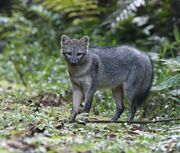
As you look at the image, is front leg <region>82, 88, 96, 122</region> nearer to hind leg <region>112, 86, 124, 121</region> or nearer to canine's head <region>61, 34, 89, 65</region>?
canine's head <region>61, 34, 89, 65</region>

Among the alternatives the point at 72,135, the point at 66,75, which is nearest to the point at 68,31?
the point at 66,75

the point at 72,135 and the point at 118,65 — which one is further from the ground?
the point at 118,65

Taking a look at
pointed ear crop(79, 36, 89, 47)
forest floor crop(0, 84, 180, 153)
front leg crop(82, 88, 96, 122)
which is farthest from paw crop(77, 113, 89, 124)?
pointed ear crop(79, 36, 89, 47)

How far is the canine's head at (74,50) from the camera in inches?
320

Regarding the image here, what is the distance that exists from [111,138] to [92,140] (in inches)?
23.2

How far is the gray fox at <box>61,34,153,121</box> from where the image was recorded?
8.21 metres

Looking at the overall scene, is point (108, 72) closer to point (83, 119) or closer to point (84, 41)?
point (84, 41)

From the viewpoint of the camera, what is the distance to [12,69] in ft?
45.5

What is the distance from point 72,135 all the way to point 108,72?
102 inches

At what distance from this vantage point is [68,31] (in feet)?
49.3

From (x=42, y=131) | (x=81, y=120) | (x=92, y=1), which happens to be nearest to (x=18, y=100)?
(x=81, y=120)

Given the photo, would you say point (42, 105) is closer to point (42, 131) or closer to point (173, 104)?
point (173, 104)

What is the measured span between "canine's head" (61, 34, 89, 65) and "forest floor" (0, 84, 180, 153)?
0.90 meters

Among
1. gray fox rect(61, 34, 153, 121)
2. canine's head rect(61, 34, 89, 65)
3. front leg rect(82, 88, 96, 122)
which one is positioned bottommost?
front leg rect(82, 88, 96, 122)
